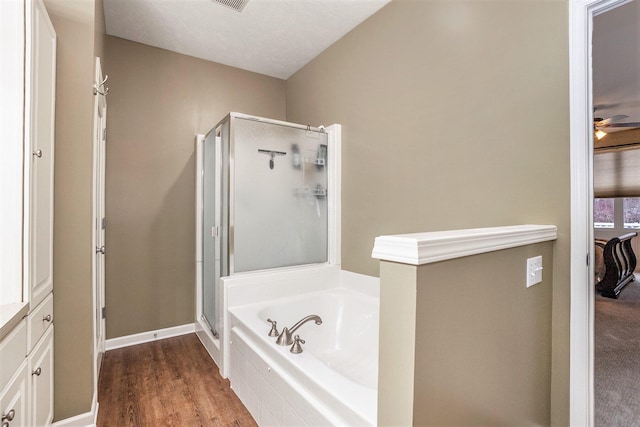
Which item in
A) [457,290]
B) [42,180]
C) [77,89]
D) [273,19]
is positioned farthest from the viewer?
[273,19]

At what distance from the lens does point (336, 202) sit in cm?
282

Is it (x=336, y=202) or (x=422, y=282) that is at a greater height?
(x=336, y=202)

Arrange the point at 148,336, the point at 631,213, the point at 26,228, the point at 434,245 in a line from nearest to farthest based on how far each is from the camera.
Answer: the point at 434,245 → the point at 26,228 → the point at 148,336 → the point at 631,213

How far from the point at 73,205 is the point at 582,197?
247 cm

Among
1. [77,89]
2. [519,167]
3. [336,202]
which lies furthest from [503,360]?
[77,89]

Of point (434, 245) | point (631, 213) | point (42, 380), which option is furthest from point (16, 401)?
point (631, 213)

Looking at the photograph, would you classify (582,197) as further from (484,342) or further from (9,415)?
(9,415)

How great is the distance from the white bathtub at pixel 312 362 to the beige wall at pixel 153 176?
116cm

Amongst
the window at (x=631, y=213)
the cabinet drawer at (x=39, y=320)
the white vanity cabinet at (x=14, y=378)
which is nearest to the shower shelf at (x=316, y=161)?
the cabinet drawer at (x=39, y=320)

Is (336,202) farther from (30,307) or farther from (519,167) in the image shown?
(30,307)

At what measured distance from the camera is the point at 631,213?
410 cm

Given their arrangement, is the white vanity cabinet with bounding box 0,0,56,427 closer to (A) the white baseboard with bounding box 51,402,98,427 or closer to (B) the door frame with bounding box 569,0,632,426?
(A) the white baseboard with bounding box 51,402,98,427

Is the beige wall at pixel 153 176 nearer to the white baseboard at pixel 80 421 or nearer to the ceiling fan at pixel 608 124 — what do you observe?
the white baseboard at pixel 80 421

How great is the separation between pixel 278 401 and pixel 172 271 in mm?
1938
